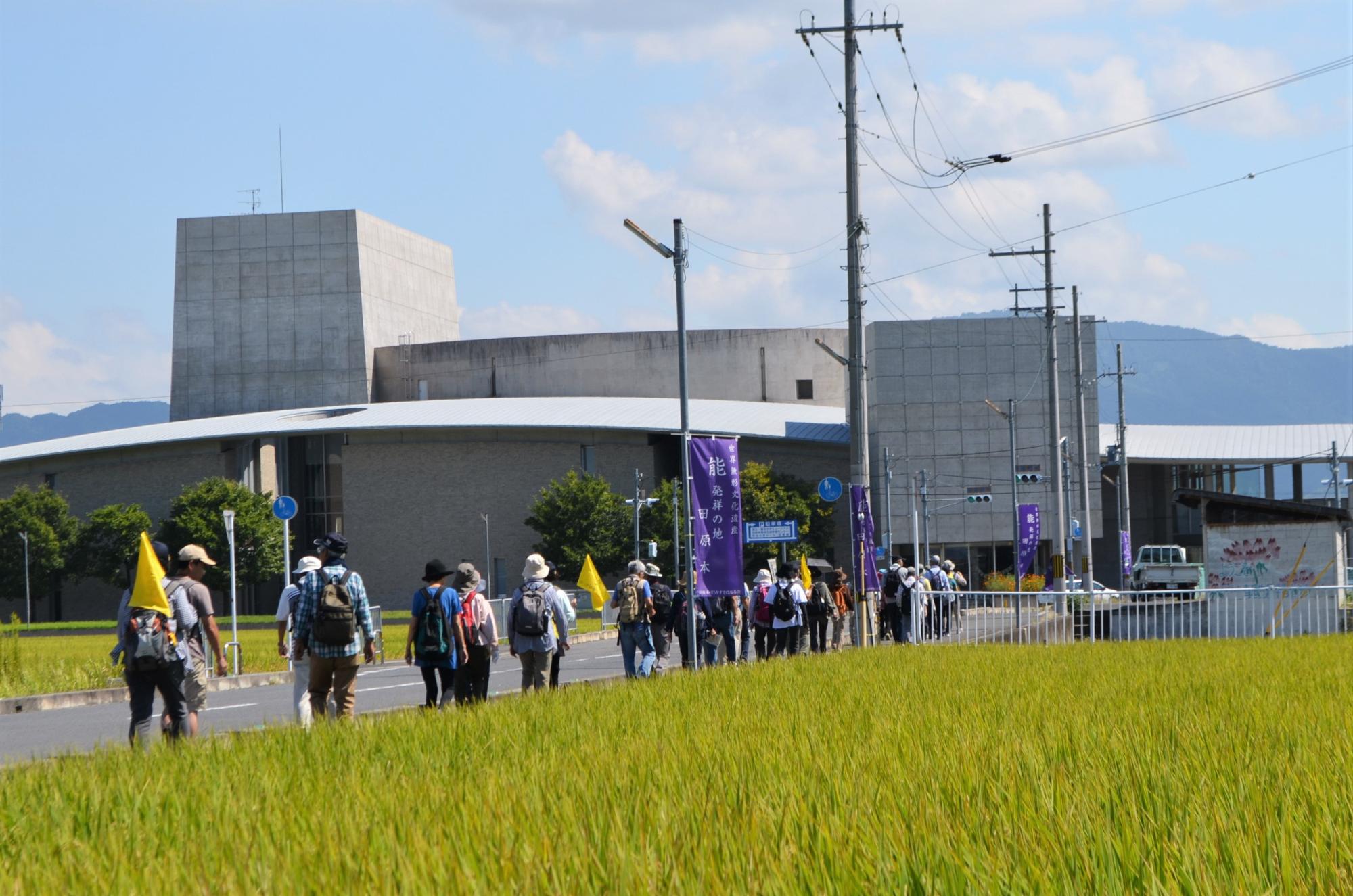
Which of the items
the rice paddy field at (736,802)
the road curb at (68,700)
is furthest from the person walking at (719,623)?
the rice paddy field at (736,802)

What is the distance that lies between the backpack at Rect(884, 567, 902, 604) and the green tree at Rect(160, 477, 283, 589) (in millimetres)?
50384

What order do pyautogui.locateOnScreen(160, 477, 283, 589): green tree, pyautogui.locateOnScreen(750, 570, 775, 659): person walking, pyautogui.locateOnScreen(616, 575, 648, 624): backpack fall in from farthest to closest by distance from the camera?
pyautogui.locateOnScreen(160, 477, 283, 589): green tree → pyautogui.locateOnScreen(750, 570, 775, 659): person walking → pyautogui.locateOnScreen(616, 575, 648, 624): backpack

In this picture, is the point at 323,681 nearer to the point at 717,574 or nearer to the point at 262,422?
the point at 717,574

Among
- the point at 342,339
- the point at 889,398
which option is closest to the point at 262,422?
the point at 342,339

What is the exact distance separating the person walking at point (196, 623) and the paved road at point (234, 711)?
0.45 metres

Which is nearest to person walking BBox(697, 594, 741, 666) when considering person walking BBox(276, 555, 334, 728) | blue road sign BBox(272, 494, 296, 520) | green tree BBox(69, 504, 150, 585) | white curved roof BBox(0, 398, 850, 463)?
person walking BBox(276, 555, 334, 728)

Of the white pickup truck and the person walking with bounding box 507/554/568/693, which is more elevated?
the person walking with bounding box 507/554/568/693

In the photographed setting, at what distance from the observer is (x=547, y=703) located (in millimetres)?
11234

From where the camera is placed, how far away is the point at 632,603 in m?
18.7

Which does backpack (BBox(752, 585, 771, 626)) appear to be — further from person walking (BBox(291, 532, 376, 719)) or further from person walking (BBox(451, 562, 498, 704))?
person walking (BBox(291, 532, 376, 719))

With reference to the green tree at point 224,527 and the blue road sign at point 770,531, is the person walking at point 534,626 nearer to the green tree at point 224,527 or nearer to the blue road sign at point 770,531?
the blue road sign at point 770,531

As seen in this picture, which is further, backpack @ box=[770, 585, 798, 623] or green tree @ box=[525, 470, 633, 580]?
green tree @ box=[525, 470, 633, 580]

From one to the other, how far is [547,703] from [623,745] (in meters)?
3.23

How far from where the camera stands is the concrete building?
9694 centimetres
